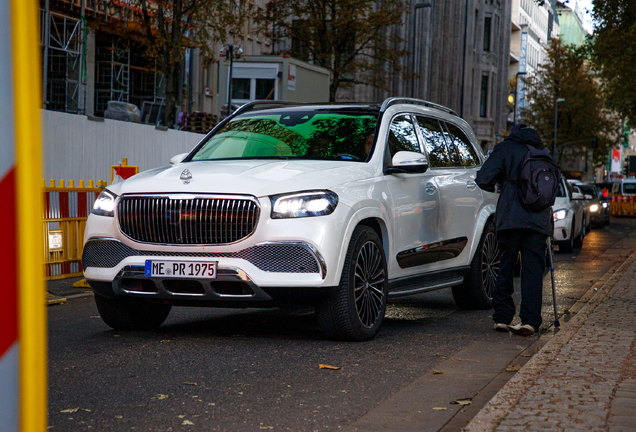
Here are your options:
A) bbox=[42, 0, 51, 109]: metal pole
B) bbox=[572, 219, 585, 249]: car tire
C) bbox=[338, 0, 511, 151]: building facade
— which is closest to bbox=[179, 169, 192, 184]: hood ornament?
bbox=[572, 219, 585, 249]: car tire

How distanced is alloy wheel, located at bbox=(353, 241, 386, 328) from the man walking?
1.08 metres

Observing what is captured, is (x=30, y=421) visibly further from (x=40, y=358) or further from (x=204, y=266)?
(x=204, y=266)

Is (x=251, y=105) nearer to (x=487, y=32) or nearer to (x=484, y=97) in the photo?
(x=484, y=97)

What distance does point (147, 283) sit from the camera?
6.55 metres

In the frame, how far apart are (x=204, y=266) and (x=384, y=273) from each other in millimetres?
1430

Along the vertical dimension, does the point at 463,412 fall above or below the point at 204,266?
below

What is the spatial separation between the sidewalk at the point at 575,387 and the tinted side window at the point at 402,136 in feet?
6.39

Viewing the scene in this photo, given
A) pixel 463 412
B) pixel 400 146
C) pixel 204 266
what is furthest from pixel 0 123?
pixel 400 146

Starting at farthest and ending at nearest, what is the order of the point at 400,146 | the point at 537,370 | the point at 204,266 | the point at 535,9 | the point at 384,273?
the point at 535,9 → the point at 400,146 → the point at 384,273 → the point at 204,266 → the point at 537,370

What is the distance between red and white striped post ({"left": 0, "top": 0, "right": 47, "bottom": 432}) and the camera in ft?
4.95

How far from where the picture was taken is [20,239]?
1.51 meters

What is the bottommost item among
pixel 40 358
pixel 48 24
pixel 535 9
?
pixel 40 358

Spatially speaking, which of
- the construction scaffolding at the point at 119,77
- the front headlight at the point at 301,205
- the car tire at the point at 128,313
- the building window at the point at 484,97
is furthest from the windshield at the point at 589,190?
the building window at the point at 484,97

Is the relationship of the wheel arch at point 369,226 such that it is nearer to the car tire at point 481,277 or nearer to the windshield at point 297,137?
the windshield at point 297,137
